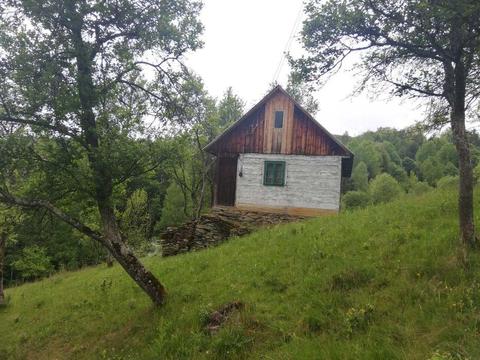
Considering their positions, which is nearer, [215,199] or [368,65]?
[368,65]

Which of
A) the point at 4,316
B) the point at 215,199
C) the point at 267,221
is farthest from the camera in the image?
the point at 215,199

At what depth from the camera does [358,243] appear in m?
9.91

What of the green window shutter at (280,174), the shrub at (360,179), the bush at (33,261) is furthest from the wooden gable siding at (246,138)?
the shrub at (360,179)

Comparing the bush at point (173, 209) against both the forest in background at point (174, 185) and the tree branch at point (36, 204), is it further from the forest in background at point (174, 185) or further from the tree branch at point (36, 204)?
the tree branch at point (36, 204)

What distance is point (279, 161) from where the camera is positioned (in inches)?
781

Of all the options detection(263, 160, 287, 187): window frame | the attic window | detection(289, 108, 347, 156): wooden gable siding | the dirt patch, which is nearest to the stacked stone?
detection(263, 160, 287, 187): window frame

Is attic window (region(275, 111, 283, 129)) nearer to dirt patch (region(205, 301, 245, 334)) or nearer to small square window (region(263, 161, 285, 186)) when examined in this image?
small square window (region(263, 161, 285, 186))

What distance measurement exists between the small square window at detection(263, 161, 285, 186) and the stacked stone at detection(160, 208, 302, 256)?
181cm

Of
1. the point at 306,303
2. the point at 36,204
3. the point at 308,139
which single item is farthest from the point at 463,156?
the point at 308,139

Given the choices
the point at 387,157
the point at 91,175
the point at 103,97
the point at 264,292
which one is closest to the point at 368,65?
the point at 264,292

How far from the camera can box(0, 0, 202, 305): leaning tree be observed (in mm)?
8203

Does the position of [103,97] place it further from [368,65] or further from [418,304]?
[418,304]

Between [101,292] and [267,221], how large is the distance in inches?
352

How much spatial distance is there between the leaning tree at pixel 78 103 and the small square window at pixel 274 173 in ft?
34.9
